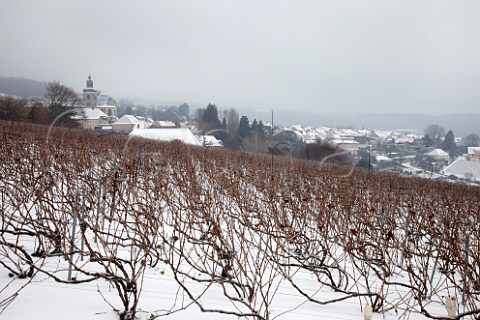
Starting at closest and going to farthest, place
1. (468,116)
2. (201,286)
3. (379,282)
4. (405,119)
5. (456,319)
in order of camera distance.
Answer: (456,319), (201,286), (379,282), (468,116), (405,119)

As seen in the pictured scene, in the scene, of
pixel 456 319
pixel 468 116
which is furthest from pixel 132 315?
pixel 468 116

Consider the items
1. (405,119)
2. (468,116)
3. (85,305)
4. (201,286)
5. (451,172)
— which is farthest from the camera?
(405,119)

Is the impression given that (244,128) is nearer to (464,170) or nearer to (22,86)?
(464,170)

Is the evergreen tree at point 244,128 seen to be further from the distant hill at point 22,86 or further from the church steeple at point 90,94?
the church steeple at point 90,94

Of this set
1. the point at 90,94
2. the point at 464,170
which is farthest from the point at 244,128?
the point at 90,94

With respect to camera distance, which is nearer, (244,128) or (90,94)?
(244,128)

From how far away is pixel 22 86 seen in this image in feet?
135

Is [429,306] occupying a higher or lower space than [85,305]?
lower

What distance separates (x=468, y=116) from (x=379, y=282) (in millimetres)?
184492

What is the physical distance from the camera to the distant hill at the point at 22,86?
36.1 meters

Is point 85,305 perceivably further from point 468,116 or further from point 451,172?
point 468,116

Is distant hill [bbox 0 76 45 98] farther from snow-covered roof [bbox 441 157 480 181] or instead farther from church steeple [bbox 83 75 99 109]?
snow-covered roof [bbox 441 157 480 181]

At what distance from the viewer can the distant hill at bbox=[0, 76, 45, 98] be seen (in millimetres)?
36134

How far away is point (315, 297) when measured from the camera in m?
3.96
